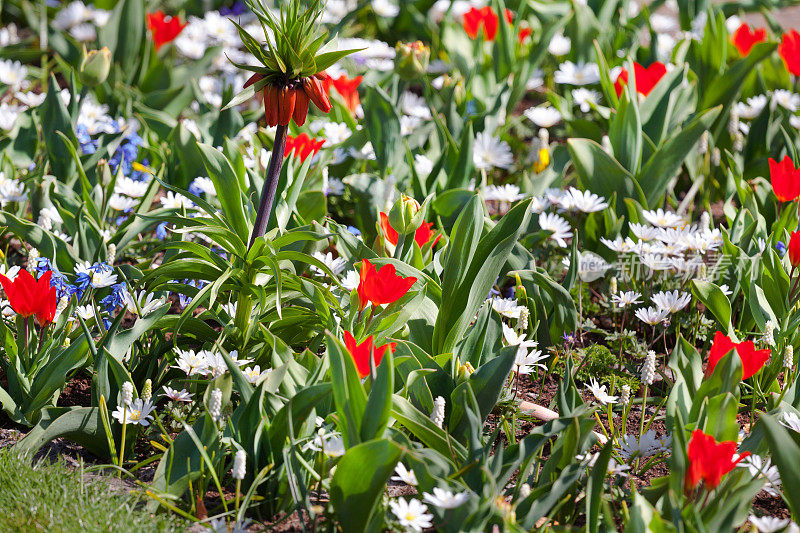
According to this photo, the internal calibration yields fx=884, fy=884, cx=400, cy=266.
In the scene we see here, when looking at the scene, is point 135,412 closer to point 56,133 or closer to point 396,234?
point 396,234

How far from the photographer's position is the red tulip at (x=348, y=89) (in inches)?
114

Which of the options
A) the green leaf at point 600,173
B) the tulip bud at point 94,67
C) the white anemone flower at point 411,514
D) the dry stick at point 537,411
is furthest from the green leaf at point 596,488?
the tulip bud at point 94,67

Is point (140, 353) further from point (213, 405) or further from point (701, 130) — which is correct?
point (701, 130)

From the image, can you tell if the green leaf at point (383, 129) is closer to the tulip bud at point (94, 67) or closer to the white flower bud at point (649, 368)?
the tulip bud at point (94, 67)

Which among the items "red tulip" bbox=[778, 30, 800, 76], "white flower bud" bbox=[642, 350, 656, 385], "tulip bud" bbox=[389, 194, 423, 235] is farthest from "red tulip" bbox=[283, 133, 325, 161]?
"red tulip" bbox=[778, 30, 800, 76]

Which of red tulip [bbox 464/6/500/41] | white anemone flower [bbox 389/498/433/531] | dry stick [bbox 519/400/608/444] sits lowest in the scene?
dry stick [bbox 519/400/608/444]

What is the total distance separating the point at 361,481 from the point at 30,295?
2.38 ft

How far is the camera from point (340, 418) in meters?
1.45

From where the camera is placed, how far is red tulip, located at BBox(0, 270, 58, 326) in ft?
5.25

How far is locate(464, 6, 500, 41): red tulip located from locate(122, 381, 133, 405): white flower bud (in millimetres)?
2356

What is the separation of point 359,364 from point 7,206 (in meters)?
1.41

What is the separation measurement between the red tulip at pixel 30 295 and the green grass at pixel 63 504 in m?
0.26

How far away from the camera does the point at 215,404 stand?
1446mm

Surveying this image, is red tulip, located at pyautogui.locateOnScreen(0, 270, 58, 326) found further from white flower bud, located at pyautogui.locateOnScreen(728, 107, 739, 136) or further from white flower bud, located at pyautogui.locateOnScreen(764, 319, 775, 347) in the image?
white flower bud, located at pyautogui.locateOnScreen(728, 107, 739, 136)
